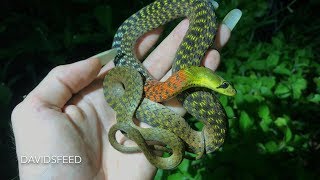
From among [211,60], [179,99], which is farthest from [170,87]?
[211,60]

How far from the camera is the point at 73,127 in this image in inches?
122

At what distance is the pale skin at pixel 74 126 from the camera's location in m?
2.92

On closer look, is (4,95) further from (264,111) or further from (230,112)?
(264,111)

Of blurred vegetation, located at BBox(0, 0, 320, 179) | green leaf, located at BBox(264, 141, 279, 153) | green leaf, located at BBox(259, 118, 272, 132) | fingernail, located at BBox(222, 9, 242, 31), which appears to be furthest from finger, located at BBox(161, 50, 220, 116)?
green leaf, located at BBox(264, 141, 279, 153)

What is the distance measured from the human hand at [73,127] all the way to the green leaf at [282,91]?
3.34 ft

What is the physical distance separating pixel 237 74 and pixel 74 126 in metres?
2.23

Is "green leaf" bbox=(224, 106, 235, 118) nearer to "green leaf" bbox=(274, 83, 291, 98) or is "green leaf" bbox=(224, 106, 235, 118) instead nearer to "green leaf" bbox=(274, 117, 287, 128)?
"green leaf" bbox=(274, 117, 287, 128)

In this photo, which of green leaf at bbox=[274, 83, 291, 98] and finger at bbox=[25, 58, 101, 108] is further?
green leaf at bbox=[274, 83, 291, 98]

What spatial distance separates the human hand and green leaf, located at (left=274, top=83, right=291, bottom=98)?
102cm

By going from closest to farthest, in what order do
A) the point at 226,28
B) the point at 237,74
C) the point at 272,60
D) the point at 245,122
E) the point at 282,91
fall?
the point at 226,28, the point at 245,122, the point at 282,91, the point at 272,60, the point at 237,74

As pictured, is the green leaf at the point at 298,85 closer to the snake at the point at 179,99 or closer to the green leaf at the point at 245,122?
the green leaf at the point at 245,122


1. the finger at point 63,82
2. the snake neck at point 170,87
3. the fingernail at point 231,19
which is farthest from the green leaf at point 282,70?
the finger at point 63,82

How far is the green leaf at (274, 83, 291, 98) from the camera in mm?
4400

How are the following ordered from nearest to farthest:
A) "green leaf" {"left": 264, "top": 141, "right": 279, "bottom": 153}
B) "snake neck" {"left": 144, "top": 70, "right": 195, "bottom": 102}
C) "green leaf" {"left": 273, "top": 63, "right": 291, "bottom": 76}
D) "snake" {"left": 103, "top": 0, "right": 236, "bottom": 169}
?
"snake" {"left": 103, "top": 0, "right": 236, "bottom": 169}, "snake neck" {"left": 144, "top": 70, "right": 195, "bottom": 102}, "green leaf" {"left": 264, "top": 141, "right": 279, "bottom": 153}, "green leaf" {"left": 273, "top": 63, "right": 291, "bottom": 76}
